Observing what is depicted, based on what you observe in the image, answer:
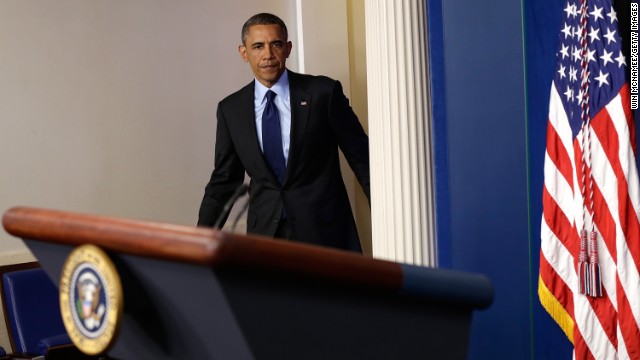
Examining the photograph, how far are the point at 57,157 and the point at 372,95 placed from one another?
2442mm

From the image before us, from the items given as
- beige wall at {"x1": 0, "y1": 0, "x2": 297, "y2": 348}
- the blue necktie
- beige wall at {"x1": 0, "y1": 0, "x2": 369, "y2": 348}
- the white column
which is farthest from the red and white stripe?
beige wall at {"x1": 0, "y1": 0, "x2": 297, "y2": 348}

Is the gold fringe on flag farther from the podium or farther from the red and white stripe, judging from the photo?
the podium

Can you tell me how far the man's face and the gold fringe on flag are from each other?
7.23 ft

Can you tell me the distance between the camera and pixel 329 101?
17.3ft

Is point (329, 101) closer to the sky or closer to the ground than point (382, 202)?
closer to the sky

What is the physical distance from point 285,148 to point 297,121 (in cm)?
17

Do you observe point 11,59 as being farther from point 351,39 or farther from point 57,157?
point 351,39

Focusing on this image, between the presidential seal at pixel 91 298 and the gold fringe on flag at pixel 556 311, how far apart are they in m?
2.52

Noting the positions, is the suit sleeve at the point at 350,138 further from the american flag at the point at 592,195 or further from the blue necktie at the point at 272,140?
the american flag at the point at 592,195

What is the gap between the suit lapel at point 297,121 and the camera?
5203 mm

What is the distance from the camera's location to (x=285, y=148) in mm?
5277

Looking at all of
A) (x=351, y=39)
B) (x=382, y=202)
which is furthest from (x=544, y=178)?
(x=351, y=39)

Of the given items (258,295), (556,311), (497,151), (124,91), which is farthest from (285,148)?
(258,295)

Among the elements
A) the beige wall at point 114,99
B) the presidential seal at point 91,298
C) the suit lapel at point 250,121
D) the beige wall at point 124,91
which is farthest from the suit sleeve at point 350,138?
the presidential seal at point 91,298
